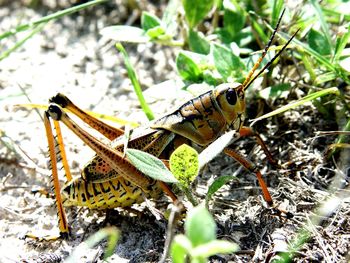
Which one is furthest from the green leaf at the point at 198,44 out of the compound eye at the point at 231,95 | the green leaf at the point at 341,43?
the green leaf at the point at 341,43

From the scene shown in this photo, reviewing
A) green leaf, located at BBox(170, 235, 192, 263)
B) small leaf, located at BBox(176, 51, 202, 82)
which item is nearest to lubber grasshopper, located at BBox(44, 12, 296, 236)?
small leaf, located at BBox(176, 51, 202, 82)

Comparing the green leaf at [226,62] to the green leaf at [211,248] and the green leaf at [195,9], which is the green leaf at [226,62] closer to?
the green leaf at [195,9]

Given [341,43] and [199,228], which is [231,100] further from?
[199,228]

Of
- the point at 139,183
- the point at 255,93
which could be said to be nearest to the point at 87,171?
the point at 139,183

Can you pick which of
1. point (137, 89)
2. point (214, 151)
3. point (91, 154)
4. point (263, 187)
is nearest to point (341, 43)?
point (263, 187)

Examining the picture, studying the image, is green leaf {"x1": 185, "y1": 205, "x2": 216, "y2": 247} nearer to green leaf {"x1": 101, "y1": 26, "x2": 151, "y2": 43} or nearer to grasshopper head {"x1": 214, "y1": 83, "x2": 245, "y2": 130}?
grasshopper head {"x1": 214, "y1": 83, "x2": 245, "y2": 130}
